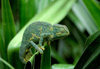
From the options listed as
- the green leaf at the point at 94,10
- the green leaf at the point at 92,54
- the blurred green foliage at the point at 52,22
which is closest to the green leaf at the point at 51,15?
the blurred green foliage at the point at 52,22

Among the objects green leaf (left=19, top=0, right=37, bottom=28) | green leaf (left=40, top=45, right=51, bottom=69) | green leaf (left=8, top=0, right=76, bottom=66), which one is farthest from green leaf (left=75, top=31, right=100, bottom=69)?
green leaf (left=19, top=0, right=37, bottom=28)

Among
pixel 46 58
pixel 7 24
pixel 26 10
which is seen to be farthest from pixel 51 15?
pixel 46 58

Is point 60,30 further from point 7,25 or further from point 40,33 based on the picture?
point 7,25

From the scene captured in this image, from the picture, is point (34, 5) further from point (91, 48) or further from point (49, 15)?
point (91, 48)

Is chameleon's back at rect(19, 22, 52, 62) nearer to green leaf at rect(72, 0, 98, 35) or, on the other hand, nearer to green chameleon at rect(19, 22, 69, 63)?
green chameleon at rect(19, 22, 69, 63)

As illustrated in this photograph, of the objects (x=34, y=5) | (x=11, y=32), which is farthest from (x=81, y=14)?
(x=11, y=32)

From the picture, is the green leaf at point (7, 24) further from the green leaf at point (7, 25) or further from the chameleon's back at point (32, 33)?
the chameleon's back at point (32, 33)
